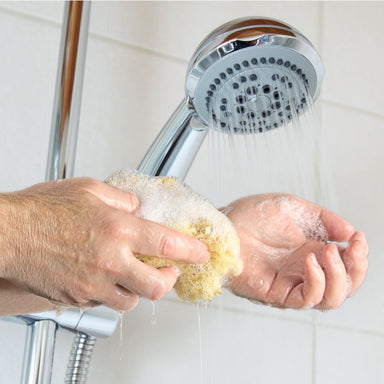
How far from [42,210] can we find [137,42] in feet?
1.75

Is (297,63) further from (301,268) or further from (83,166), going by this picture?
(83,166)

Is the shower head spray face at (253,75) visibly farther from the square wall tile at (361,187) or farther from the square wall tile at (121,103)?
the square wall tile at (361,187)

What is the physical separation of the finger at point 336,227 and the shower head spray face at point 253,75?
0.11m

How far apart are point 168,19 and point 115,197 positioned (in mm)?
525

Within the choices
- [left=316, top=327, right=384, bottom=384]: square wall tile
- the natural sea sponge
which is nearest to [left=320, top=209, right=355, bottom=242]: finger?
the natural sea sponge

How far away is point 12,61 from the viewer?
2.95ft

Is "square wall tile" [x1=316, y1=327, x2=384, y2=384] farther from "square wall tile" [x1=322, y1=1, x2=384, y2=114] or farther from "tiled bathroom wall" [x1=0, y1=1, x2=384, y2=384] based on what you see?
"square wall tile" [x1=322, y1=1, x2=384, y2=114]

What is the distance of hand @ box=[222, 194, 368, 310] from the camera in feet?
1.99

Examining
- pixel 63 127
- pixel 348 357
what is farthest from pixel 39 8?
pixel 348 357

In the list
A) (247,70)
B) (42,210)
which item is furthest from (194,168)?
(42,210)

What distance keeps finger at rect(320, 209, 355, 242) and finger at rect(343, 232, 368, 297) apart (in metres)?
0.04

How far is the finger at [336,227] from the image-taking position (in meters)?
0.67

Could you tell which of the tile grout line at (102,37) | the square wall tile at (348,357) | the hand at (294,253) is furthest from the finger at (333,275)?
the tile grout line at (102,37)

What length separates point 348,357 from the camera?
38.4 inches
